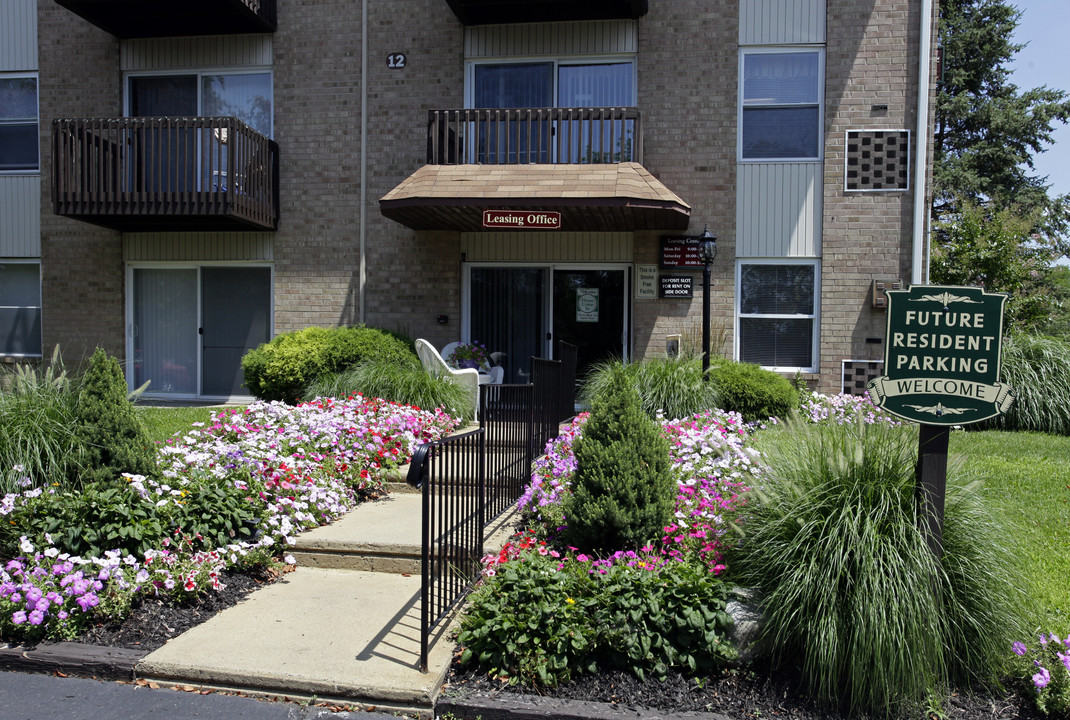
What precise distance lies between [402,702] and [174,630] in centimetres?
151

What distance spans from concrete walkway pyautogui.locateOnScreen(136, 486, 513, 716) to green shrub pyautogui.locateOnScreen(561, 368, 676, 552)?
0.96 meters

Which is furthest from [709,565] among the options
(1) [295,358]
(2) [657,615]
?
(1) [295,358]

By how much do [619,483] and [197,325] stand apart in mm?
9956

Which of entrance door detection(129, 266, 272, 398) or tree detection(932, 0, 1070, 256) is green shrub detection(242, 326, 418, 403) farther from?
tree detection(932, 0, 1070, 256)

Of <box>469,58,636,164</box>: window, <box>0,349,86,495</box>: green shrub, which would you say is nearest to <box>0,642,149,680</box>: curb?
<box>0,349,86,495</box>: green shrub

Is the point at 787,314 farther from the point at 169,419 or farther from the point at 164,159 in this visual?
the point at 164,159

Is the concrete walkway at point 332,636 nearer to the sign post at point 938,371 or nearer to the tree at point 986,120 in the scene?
the sign post at point 938,371

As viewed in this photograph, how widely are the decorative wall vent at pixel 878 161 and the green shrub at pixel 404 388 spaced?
6.31m

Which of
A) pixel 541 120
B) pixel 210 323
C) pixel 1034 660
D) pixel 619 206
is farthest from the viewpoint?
pixel 210 323

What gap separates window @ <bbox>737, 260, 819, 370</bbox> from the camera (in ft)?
36.0

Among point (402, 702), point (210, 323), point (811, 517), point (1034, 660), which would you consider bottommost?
point (402, 702)

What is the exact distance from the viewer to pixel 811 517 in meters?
3.69

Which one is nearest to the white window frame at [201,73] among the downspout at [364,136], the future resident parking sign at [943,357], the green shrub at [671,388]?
the downspout at [364,136]

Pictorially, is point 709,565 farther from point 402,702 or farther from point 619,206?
point 619,206
